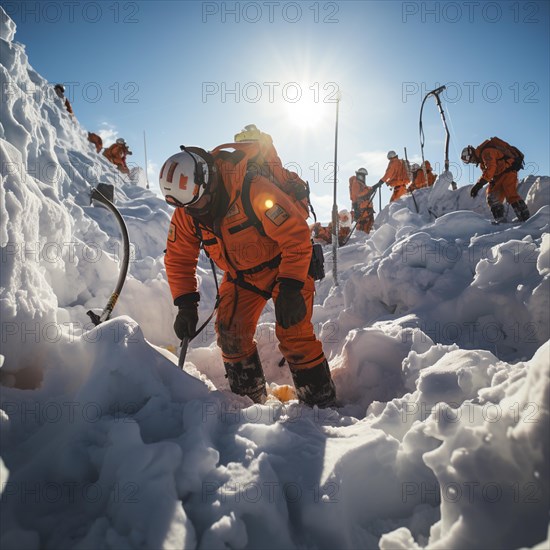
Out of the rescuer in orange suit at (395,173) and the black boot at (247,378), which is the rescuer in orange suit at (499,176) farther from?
the black boot at (247,378)

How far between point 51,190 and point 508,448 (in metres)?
4.39

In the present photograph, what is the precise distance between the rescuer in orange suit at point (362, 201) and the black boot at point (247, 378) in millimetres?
10852

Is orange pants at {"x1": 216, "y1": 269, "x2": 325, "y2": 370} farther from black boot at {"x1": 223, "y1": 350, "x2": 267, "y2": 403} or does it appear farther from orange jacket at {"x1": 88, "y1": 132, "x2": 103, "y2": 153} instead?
orange jacket at {"x1": 88, "y1": 132, "x2": 103, "y2": 153}

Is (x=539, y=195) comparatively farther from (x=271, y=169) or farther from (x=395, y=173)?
(x=271, y=169)

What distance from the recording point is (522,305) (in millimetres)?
2883

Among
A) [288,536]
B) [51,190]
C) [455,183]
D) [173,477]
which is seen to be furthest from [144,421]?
[455,183]

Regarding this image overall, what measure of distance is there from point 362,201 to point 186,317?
11.2 metres

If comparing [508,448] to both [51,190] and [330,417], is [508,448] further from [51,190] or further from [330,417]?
[51,190]

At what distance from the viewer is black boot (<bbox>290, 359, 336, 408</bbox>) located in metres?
2.79

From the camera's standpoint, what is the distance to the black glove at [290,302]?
2.65 metres

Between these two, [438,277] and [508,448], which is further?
[438,277]

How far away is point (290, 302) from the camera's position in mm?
2652

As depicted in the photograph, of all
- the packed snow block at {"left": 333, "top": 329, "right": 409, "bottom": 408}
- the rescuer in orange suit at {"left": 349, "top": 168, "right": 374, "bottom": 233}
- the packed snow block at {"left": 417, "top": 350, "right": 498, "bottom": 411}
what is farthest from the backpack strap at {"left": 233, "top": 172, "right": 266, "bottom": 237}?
the rescuer in orange suit at {"left": 349, "top": 168, "right": 374, "bottom": 233}

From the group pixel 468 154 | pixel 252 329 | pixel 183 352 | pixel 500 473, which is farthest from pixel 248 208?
pixel 468 154
